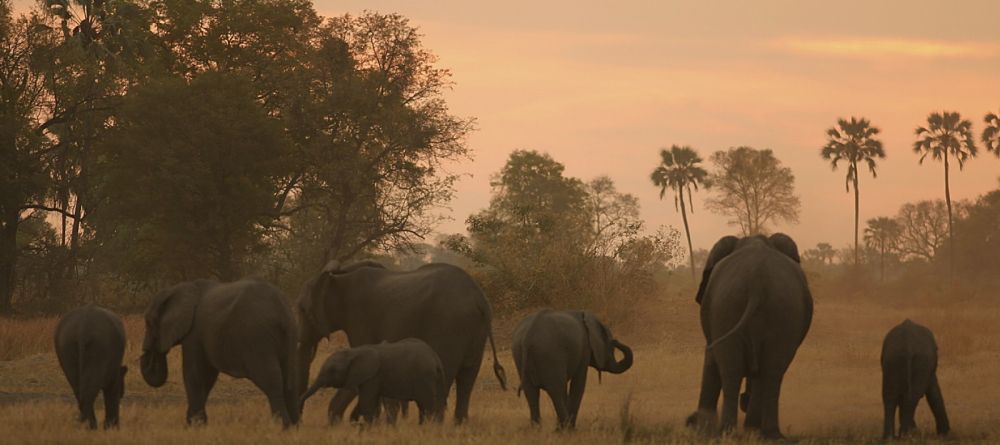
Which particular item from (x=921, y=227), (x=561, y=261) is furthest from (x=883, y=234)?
(x=561, y=261)

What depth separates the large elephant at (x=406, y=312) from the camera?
50.8 feet

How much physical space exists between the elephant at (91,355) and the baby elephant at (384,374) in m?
2.33

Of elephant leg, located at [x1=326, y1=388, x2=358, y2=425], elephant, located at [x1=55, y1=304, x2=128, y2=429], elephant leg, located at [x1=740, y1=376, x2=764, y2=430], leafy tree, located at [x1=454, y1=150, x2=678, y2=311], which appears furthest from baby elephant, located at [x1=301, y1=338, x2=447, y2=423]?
leafy tree, located at [x1=454, y1=150, x2=678, y2=311]

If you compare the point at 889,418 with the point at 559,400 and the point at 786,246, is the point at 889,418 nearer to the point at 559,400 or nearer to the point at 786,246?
the point at 786,246

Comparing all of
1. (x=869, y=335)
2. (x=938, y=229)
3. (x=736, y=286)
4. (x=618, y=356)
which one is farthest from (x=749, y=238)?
(x=938, y=229)

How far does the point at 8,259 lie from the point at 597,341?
35.9m

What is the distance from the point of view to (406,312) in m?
15.7

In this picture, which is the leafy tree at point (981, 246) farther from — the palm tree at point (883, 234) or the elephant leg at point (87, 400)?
the elephant leg at point (87, 400)

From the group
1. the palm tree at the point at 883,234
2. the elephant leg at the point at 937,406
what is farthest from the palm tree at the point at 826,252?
the elephant leg at the point at 937,406

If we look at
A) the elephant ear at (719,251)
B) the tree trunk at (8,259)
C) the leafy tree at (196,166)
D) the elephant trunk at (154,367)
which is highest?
the leafy tree at (196,166)

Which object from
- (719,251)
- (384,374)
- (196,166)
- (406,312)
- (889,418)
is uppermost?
(196,166)

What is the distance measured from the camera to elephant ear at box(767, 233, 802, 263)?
15336mm

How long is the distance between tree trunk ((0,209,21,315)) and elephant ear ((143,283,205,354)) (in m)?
32.9

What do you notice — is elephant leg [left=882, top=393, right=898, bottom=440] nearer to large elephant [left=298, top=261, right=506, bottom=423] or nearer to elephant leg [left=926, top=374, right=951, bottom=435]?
elephant leg [left=926, top=374, right=951, bottom=435]
